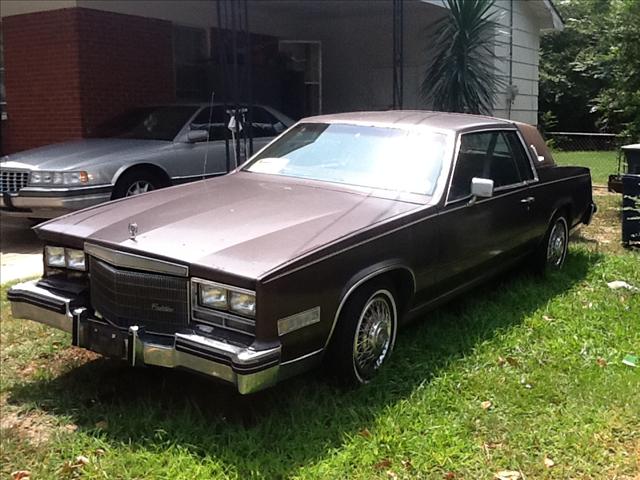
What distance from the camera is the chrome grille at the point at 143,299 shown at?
3.54 metres

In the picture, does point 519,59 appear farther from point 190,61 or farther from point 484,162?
point 484,162

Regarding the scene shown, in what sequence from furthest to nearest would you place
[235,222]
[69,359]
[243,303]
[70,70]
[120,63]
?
[120,63]
[70,70]
[69,359]
[235,222]
[243,303]

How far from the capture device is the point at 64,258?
4078 mm

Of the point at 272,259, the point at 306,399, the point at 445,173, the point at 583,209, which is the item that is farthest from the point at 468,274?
the point at 583,209

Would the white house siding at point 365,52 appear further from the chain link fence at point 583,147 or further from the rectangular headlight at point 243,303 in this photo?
the rectangular headlight at point 243,303

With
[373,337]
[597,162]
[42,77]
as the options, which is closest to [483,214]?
[373,337]

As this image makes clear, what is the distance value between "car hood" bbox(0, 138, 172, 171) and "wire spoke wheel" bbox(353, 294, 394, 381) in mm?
4690

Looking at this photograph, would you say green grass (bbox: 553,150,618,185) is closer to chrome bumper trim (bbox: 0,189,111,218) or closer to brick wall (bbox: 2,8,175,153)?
brick wall (bbox: 2,8,175,153)

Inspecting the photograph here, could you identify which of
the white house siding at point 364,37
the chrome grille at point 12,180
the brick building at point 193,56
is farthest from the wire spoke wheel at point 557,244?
the white house siding at point 364,37

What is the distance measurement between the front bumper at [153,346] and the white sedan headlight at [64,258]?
16 centimetres

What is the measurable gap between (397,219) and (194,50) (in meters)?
9.26

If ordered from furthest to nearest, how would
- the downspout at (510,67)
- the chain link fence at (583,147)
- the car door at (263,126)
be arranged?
the chain link fence at (583,147) < the downspout at (510,67) < the car door at (263,126)

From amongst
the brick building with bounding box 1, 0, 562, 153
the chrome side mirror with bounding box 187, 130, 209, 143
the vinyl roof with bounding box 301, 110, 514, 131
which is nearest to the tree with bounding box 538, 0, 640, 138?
the brick building with bounding box 1, 0, 562, 153

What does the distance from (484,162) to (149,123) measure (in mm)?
5227
